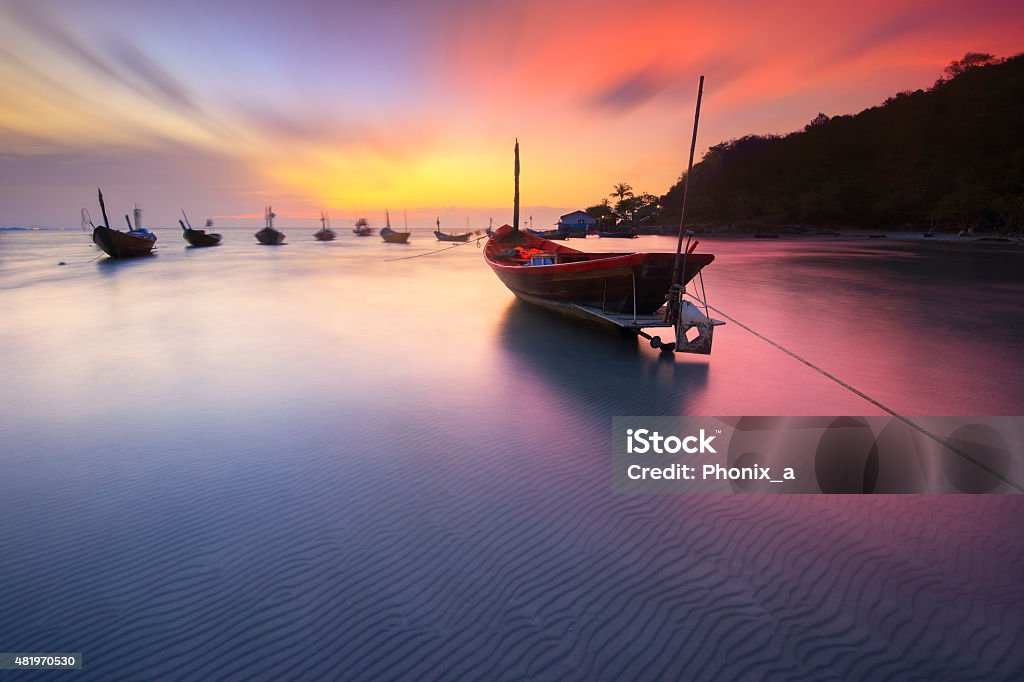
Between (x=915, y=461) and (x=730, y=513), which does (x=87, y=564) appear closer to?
(x=730, y=513)

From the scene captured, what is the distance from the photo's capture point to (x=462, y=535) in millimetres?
3801

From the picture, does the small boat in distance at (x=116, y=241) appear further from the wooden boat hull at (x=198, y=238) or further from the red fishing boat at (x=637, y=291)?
the red fishing boat at (x=637, y=291)

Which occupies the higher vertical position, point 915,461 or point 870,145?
point 870,145

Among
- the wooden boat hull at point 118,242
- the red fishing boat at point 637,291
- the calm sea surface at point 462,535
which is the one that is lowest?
the calm sea surface at point 462,535

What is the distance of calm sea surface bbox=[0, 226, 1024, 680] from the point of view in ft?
8.98

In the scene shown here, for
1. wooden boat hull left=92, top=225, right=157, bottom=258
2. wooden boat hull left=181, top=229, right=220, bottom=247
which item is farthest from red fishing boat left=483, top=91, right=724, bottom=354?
wooden boat hull left=181, top=229, right=220, bottom=247

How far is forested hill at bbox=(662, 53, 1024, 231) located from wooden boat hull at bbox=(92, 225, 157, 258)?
77.1m

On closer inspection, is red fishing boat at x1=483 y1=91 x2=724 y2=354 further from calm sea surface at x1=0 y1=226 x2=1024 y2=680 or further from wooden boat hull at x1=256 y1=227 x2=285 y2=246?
wooden boat hull at x1=256 y1=227 x2=285 y2=246

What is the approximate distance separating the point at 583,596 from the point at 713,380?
6.09m

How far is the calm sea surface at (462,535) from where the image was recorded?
2736 millimetres

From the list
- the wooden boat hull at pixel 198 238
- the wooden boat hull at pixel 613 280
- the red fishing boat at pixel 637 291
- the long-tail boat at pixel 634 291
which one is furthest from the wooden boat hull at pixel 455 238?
the red fishing boat at pixel 637 291

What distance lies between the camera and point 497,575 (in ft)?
11.0

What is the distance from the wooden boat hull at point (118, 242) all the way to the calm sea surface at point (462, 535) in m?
37.6

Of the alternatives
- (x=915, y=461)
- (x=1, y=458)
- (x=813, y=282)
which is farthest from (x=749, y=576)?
(x=813, y=282)
